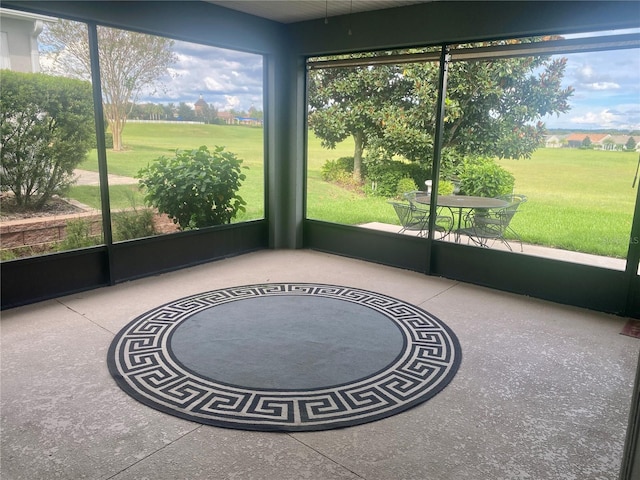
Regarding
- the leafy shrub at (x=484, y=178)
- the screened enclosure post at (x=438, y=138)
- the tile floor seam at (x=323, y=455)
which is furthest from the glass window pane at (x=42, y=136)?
the leafy shrub at (x=484, y=178)

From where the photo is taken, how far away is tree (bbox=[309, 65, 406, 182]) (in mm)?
5270

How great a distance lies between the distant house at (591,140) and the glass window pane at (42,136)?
4.26 m

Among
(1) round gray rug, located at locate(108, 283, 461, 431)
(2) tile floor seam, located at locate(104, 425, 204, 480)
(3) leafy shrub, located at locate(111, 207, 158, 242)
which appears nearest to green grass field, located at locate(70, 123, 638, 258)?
(3) leafy shrub, located at locate(111, 207, 158, 242)

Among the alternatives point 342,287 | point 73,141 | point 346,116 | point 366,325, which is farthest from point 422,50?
point 73,141

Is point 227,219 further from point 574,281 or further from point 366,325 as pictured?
point 574,281

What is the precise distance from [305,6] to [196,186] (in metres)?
2.17

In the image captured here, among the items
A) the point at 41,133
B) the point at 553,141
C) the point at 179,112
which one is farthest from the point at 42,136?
the point at 553,141

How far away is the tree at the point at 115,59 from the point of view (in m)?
3.77

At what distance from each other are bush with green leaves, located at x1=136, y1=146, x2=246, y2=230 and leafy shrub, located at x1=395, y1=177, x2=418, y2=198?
6.09 ft

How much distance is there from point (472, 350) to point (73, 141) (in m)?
3.63

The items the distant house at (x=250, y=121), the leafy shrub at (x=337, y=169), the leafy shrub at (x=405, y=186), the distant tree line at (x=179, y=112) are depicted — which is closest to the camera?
the distant tree line at (x=179, y=112)

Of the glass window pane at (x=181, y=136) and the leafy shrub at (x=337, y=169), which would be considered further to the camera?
the leafy shrub at (x=337, y=169)

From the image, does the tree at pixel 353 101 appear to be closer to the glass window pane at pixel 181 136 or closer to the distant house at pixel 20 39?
the glass window pane at pixel 181 136

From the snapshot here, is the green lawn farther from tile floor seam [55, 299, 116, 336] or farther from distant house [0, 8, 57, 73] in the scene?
distant house [0, 8, 57, 73]
